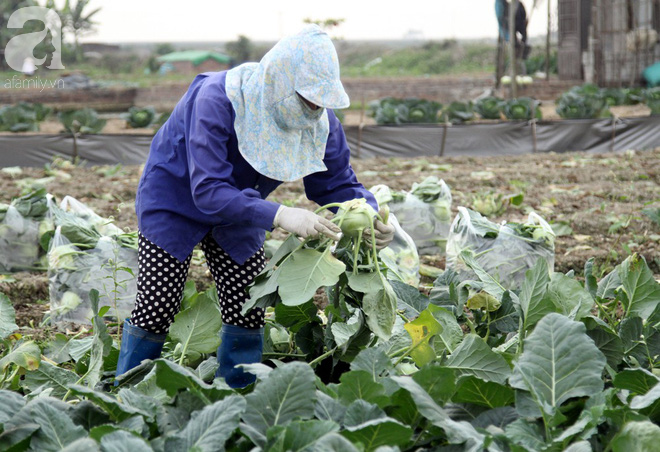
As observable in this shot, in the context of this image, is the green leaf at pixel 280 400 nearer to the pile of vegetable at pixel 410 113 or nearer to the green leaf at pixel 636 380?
the green leaf at pixel 636 380

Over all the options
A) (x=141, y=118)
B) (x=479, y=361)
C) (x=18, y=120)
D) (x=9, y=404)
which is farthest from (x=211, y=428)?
(x=18, y=120)

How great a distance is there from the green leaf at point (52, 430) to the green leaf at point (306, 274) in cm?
59

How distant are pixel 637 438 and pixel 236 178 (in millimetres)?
1336

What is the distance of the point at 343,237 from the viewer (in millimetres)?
2029

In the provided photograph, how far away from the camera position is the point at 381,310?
6.44 feet

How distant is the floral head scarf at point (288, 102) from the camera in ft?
6.61

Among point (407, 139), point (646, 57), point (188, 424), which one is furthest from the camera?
point (646, 57)

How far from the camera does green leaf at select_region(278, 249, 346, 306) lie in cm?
188

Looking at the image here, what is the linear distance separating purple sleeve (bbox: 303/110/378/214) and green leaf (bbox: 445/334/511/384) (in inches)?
24.3

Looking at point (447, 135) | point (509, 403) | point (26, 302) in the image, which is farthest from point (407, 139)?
point (509, 403)

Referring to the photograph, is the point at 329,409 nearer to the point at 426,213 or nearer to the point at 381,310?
the point at 381,310

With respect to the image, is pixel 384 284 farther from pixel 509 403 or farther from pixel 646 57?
pixel 646 57

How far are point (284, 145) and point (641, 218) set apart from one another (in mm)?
3558

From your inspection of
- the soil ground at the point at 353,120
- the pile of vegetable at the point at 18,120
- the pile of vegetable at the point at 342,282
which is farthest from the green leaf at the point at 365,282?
the pile of vegetable at the point at 18,120
